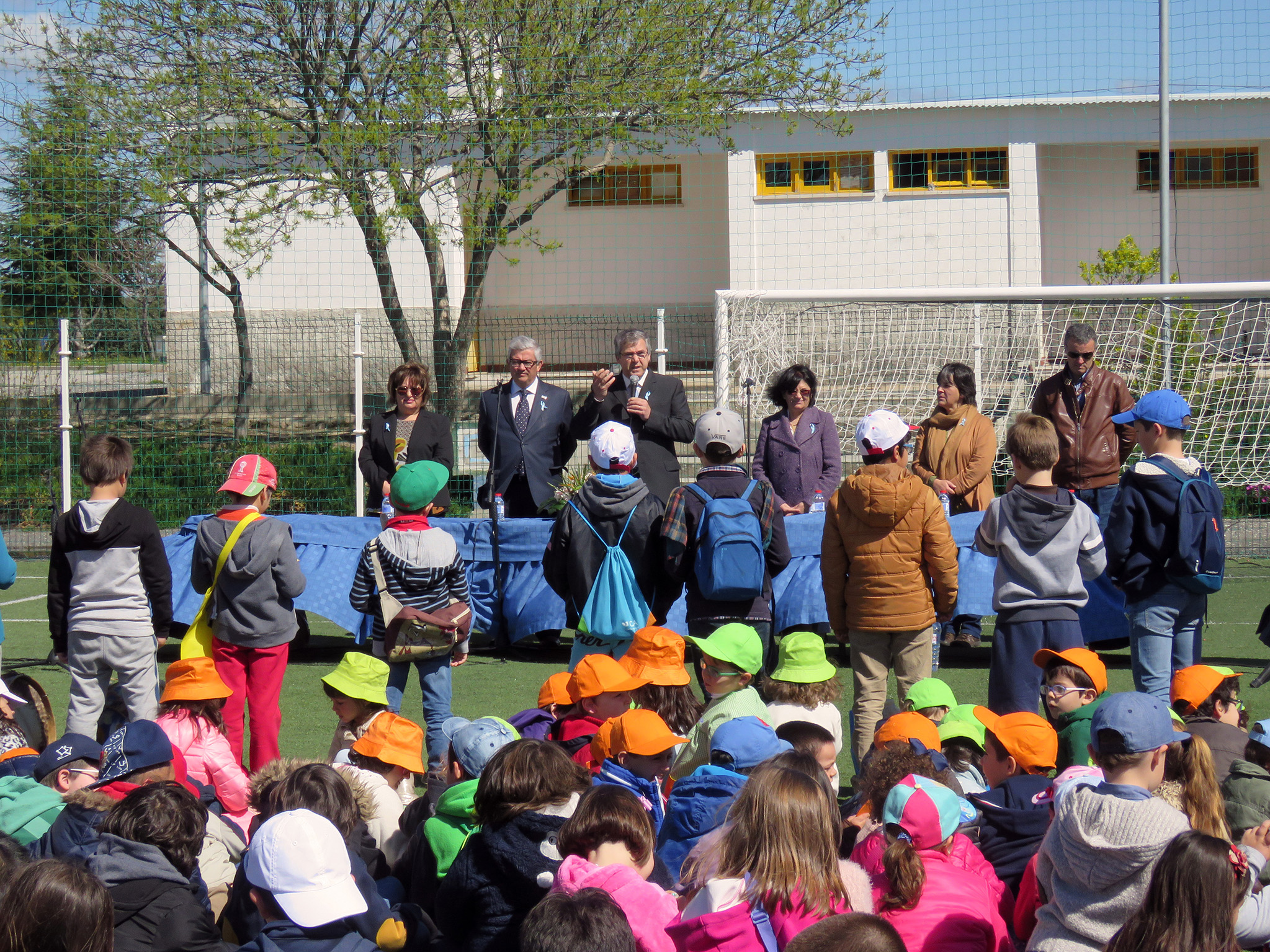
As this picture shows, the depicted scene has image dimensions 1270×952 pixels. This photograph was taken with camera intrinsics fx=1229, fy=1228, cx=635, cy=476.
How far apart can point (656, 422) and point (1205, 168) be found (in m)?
16.3

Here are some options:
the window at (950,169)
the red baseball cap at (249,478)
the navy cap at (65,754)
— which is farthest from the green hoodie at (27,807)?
the window at (950,169)

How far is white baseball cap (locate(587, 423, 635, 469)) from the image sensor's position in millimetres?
5289

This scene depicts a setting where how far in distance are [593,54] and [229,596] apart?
33.2 feet

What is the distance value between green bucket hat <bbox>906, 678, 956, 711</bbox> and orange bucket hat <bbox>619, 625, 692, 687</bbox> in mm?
820

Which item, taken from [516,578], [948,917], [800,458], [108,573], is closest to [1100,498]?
[800,458]

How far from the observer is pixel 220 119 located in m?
13.7

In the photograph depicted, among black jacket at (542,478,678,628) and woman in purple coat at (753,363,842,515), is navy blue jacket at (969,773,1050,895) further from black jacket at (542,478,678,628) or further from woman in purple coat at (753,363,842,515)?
woman in purple coat at (753,363,842,515)

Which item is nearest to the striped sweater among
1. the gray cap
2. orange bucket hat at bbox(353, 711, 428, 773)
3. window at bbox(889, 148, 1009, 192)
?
orange bucket hat at bbox(353, 711, 428, 773)

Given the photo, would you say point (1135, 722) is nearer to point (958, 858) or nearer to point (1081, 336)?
point (958, 858)

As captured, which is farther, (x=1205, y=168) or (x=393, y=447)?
(x=1205, y=168)

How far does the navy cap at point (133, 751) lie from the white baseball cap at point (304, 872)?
94 centimetres

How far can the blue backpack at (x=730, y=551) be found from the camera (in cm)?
503

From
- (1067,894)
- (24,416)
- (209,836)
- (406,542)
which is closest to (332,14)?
(24,416)

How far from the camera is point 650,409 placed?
7398 mm
